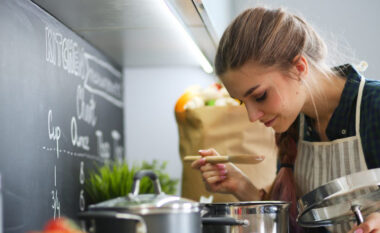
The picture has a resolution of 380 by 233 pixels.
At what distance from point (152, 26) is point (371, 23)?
2.71 feet

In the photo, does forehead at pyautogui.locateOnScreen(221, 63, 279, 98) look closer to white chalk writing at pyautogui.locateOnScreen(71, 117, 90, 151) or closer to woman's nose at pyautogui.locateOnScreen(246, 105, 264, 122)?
woman's nose at pyautogui.locateOnScreen(246, 105, 264, 122)

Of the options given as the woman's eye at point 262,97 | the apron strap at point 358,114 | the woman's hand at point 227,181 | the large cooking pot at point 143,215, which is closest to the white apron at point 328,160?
the apron strap at point 358,114

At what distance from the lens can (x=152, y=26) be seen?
5.78ft

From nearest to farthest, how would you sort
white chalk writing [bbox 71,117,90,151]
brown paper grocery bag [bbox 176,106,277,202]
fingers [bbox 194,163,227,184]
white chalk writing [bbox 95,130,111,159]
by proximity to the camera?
1. fingers [bbox 194,163,227,184]
2. white chalk writing [bbox 71,117,90,151]
3. brown paper grocery bag [bbox 176,106,277,202]
4. white chalk writing [bbox 95,130,111,159]

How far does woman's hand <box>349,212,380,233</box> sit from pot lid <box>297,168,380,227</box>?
0.05ft

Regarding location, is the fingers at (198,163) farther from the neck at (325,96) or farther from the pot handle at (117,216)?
the pot handle at (117,216)

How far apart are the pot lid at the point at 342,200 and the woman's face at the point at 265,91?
0.74 ft

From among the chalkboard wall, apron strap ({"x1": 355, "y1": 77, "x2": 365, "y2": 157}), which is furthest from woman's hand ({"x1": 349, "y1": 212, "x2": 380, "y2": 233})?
the chalkboard wall

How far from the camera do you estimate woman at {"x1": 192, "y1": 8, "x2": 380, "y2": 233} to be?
1.34 metres

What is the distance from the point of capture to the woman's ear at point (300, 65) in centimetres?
136

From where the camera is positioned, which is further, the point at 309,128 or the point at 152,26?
the point at 152,26

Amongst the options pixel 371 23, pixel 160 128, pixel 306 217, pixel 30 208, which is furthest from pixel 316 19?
pixel 30 208

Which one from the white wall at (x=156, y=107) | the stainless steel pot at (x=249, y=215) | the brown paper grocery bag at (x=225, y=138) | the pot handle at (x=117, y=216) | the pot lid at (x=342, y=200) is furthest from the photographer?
the white wall at (x=156, y=107)

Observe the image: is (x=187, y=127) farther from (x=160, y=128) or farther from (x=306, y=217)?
(x=306, y=217)
